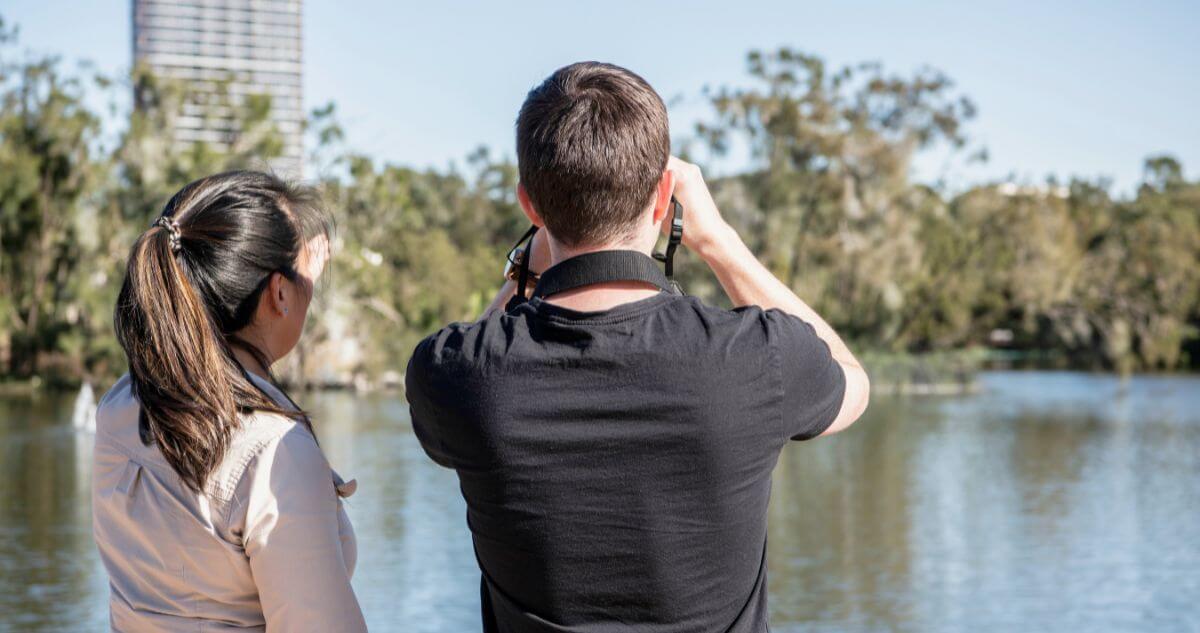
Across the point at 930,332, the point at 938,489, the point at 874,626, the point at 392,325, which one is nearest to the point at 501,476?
the point at 874,626

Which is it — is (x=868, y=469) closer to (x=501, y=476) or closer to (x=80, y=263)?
(x=501, y=476)

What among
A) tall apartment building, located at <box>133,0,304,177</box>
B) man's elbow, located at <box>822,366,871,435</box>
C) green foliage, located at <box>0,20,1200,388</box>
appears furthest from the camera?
tall apartment building, located at <box>133,0,304,177</box>

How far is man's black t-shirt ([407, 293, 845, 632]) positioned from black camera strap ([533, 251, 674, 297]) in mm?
32

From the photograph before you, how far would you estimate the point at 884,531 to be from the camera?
1012cm

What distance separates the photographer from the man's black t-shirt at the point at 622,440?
1.13 metres

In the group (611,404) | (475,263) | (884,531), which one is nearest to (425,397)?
(611,404)

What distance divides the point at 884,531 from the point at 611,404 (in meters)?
9.42

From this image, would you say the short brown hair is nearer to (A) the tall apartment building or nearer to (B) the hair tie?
(B) the hair tie

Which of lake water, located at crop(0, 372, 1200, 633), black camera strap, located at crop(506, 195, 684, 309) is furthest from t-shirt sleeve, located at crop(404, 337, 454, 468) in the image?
lake water, located at crop(0, 372, 1200, 633)

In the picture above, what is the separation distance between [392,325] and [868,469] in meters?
14.3

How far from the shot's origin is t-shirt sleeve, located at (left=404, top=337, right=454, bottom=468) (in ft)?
3.85

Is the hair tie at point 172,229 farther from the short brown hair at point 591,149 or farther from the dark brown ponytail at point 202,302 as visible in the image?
the short brown hair at point 591,149

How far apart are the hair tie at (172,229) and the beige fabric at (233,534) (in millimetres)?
163

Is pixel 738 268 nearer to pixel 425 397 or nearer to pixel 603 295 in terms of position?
pixel 603 295
